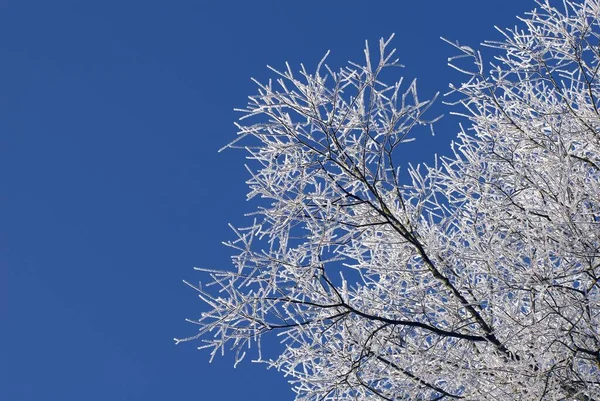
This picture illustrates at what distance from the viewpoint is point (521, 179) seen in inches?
235

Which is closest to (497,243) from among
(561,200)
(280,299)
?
(561,200)

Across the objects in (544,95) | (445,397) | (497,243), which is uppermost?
(544,95)

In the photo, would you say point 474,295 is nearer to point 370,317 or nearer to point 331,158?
point 370,317

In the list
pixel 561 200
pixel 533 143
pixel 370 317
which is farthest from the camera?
pixel 533 143

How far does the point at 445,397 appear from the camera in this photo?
5.62m

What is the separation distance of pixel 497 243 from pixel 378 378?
1.30 m

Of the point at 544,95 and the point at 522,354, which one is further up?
the point at 544,95

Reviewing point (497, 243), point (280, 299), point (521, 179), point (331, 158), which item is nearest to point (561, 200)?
point (497, 243)

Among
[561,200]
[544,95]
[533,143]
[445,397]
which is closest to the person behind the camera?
[561,200]

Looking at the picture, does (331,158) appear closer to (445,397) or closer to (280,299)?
(280,299)

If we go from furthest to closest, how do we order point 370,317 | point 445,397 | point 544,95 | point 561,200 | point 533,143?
point 544,95 → point 533,143 → point 445,397 → point 370,317 → point 561,200

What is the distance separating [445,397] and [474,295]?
0.74 metres

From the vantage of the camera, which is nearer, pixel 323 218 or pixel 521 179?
pixel 323 218

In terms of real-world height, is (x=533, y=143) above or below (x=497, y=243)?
above
